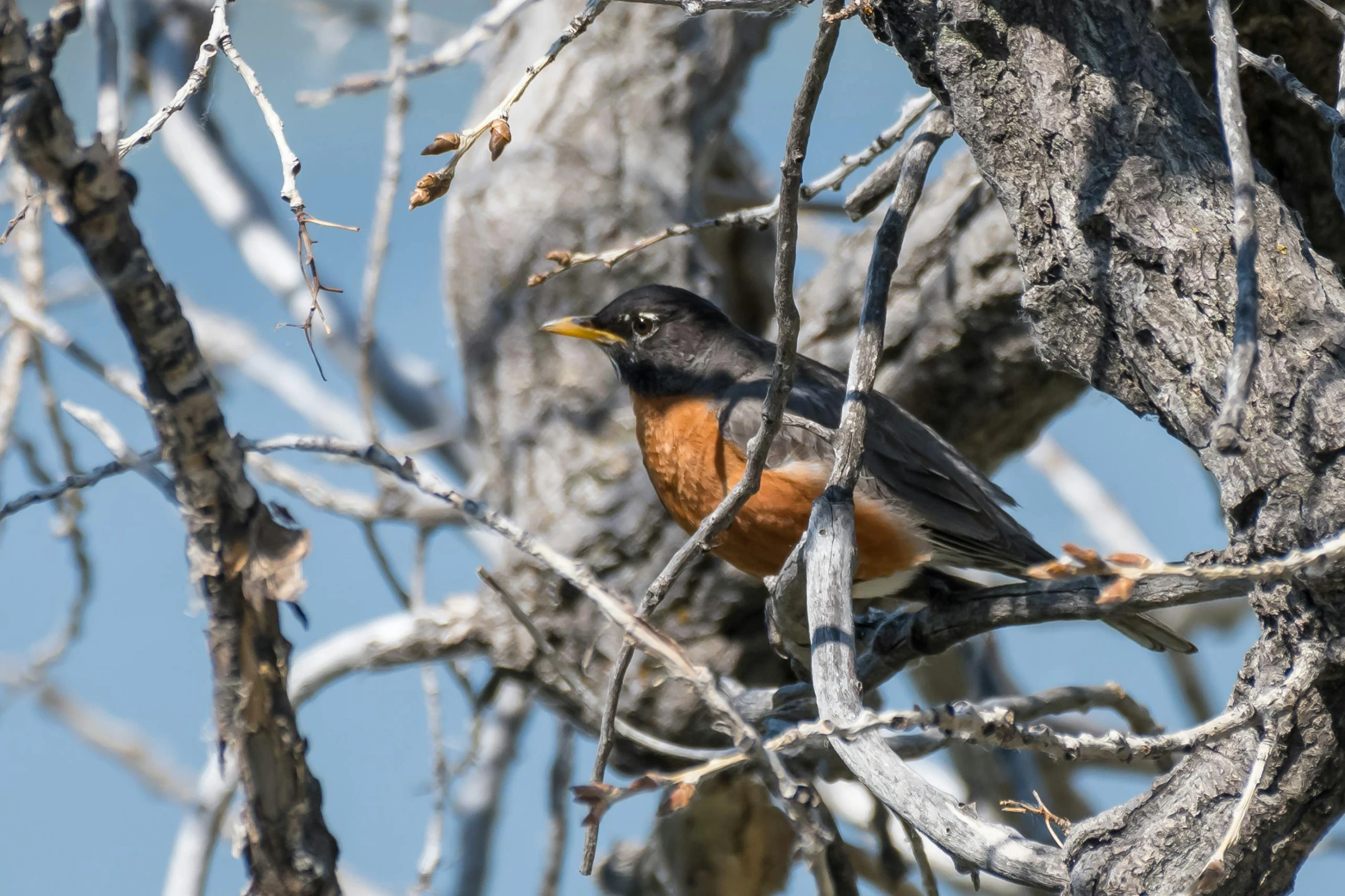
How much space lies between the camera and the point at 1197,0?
9.03 feet

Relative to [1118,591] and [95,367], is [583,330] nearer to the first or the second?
[95,367]

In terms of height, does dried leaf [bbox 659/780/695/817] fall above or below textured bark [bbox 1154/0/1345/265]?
below

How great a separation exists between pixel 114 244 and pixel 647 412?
2.55 meters

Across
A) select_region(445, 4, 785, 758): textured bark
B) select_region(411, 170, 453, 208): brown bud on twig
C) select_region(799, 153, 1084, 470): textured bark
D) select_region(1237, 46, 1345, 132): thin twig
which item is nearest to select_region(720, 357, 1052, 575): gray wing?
select_region(799, 153, 1084, 470): textured bark

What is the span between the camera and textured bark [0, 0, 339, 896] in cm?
125

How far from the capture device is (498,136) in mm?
1738

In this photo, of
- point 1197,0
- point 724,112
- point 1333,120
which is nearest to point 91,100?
point 724,112

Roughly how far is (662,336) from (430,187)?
217 cm

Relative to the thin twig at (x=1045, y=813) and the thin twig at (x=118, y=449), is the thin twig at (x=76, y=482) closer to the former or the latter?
the thin twig at (x=118, y=449)

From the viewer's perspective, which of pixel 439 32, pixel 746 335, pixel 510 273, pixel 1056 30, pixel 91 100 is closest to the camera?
→ pixel 1056 30

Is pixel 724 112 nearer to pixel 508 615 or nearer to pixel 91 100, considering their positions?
pixel 508 615

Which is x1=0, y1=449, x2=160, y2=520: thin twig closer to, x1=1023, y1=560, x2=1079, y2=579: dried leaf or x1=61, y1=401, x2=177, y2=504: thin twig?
x1=61, y1=401, x2=177, y2=504: thin twig

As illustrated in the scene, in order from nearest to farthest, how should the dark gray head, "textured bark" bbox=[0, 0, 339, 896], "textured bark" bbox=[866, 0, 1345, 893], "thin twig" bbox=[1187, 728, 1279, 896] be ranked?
"textured bark" bbox=[0, 0, 339, 896] < "thin twig" bbox=[1187, 728, 1279, 896] < "textured bark" bbox=[866, 0, 1345, 893] < the dark gray head

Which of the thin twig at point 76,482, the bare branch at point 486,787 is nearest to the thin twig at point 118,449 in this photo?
the thin twig at point 76,482
